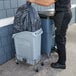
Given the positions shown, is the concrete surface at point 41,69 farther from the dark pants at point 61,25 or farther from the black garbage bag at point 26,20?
the black garbage bag at point 26,20

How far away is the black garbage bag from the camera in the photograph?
3143mm

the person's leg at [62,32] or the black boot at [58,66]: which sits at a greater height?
the person's leg at [62,32]

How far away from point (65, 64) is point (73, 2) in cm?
373

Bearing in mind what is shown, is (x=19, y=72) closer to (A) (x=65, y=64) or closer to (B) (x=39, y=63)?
(B) (x=39, y=63)

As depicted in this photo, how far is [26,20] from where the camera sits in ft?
10.4

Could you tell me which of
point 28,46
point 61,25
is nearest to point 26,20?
point 28,46

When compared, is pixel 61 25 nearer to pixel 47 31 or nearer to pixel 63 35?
pixel 63 35

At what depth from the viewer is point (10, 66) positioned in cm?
335

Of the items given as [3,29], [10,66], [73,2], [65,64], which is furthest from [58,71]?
[73,2]

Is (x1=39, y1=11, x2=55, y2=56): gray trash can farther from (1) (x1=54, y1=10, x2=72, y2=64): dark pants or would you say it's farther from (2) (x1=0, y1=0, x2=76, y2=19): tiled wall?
(2) (x1=0, y1=0, x2=76, y2=19): tiled wall

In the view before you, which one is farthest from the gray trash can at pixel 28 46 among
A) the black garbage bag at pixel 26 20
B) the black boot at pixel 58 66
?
the black boot at pixel 58 66

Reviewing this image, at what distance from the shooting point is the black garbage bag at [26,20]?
10.3 ft

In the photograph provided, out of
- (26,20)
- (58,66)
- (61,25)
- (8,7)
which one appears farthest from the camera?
(8,7)

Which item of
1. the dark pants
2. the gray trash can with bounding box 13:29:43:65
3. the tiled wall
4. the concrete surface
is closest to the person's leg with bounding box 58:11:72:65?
the dark pants
